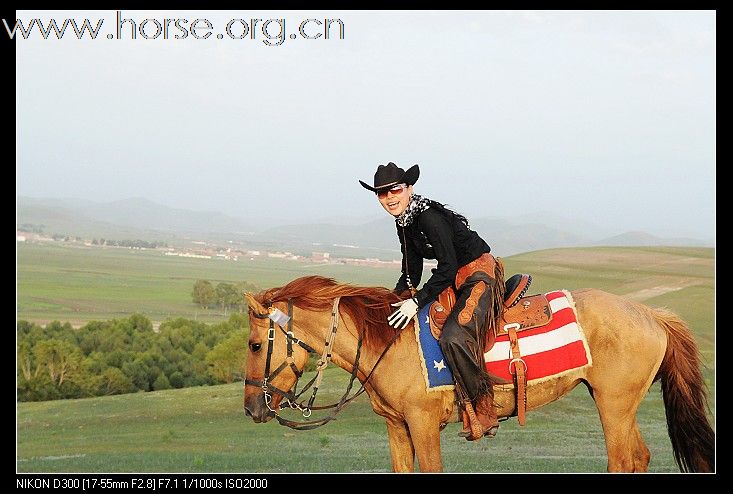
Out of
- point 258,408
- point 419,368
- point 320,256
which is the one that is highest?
point 320,256

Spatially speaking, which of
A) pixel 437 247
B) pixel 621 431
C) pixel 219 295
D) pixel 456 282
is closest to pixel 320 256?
pixel 219 295

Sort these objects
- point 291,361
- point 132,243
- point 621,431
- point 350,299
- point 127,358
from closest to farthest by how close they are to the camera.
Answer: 1. point 291,361
2. point 621,431
3. point 350,299
4. point 127,358
5. point 132,243

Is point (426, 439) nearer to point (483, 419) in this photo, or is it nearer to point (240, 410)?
point (483, 419)

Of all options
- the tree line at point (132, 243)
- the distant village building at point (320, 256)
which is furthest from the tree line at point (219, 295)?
the tree line at point (132, 243)

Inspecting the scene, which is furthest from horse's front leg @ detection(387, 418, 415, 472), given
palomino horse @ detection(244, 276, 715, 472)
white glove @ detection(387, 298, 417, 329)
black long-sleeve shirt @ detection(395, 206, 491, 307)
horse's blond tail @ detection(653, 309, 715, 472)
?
horse's blond tail @ detection(653, 309, 715, 472)

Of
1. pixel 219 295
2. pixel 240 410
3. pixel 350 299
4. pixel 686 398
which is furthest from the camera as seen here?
pixel 219 295

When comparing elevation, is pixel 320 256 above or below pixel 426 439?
above

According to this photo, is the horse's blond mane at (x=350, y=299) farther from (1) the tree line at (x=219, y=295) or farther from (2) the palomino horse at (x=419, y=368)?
(1) the tree line at (x=219, y=295)

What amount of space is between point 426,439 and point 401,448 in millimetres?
374

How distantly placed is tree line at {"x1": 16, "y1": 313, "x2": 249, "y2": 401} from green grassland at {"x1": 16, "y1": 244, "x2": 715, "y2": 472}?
754mm

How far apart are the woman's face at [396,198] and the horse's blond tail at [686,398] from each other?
7.60ft

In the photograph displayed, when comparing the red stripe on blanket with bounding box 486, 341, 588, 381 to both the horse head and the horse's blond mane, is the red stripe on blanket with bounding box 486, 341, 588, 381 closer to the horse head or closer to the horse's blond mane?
the horse's blond mane

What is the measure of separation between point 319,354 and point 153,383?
11490 mm

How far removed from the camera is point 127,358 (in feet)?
56.1
